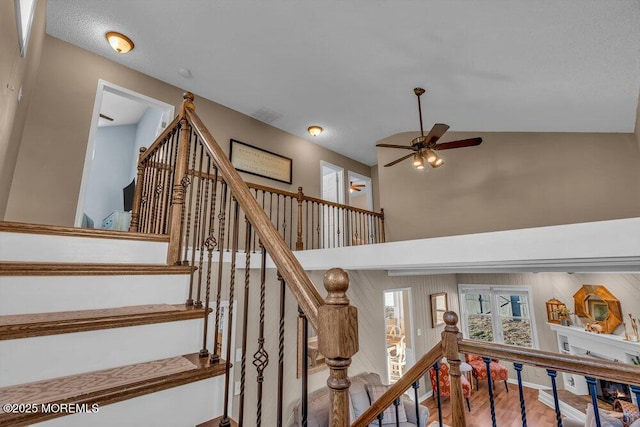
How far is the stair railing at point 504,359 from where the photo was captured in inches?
49.5

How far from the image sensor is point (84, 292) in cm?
143

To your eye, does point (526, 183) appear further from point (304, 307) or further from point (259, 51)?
point (304, 307)

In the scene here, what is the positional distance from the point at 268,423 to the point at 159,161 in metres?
3.39

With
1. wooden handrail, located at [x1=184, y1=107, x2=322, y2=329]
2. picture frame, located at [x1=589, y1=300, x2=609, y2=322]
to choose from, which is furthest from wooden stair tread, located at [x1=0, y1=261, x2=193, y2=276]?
picture frame, located at [x1=589, y1=300, x2=609, y2=322]

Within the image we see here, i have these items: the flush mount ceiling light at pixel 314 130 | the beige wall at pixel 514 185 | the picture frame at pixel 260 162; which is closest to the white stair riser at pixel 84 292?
the picture frame at pixel 260 162

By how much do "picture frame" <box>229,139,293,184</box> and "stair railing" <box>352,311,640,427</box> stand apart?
3.85 meters

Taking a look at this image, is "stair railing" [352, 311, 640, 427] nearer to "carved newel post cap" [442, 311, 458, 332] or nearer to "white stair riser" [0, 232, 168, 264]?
"carved newel post cap" [442, 311, 458, 332]

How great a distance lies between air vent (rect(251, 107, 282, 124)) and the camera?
506 cm

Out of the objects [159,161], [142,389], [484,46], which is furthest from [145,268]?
[484,46]

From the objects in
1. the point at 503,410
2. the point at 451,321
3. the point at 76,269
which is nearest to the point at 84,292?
the point at 76,269

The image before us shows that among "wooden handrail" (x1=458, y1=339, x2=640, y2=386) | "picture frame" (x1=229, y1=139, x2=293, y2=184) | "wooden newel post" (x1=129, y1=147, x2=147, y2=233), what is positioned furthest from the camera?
"picture frame" (x1=229, y1=139, x2=293, y2=184)

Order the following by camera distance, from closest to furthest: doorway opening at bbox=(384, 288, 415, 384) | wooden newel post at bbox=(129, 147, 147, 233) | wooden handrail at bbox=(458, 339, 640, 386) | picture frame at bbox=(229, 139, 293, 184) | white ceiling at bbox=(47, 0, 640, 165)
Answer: wooden handrail at bbox=(458, 339, 640, 386), white ceiling at bbox=(47, 0, 640, 165), wooden newel post at bbox=(129, 147, 147, 233), picture frame at bbox=(229, 139, 293, 184), doorway opening at bbox=(384, 288, 415, 384)

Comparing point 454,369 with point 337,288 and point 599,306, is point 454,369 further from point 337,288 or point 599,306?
point 599,306

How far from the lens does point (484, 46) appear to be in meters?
2.89
